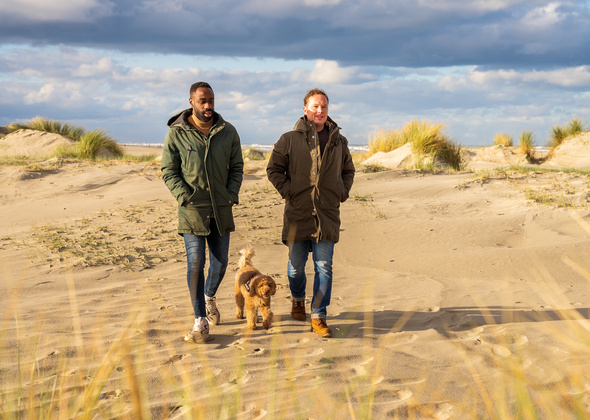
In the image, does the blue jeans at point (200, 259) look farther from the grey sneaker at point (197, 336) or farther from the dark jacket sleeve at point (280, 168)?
the dark jacket sleeve at point (280, 168)

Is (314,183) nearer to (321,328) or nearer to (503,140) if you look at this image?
(321,328)

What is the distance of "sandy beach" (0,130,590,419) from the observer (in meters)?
3.38

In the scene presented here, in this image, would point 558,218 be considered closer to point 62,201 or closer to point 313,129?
point 313,129

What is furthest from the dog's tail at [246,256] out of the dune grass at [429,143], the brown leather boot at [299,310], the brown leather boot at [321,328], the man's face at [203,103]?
the dune grass at [429,143]

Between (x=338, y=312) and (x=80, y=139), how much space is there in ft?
55.7

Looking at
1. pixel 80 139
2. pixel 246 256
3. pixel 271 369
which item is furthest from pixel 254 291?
pixel 80 139

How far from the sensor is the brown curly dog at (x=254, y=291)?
15.1 ft

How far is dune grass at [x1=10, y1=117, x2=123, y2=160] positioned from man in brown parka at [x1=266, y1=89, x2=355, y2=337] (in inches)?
570

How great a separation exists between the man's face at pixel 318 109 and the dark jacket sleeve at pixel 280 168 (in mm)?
321

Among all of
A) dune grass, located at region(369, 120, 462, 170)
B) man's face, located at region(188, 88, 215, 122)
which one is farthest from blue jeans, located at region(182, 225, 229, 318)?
→ dune grass, located at region(369, 120, 462, 170)

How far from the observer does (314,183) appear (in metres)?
4.58

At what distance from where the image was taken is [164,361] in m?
4.16

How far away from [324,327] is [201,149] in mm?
1916

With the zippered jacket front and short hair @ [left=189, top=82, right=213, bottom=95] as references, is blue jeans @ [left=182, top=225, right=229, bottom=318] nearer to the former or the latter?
the zippered jacket front
